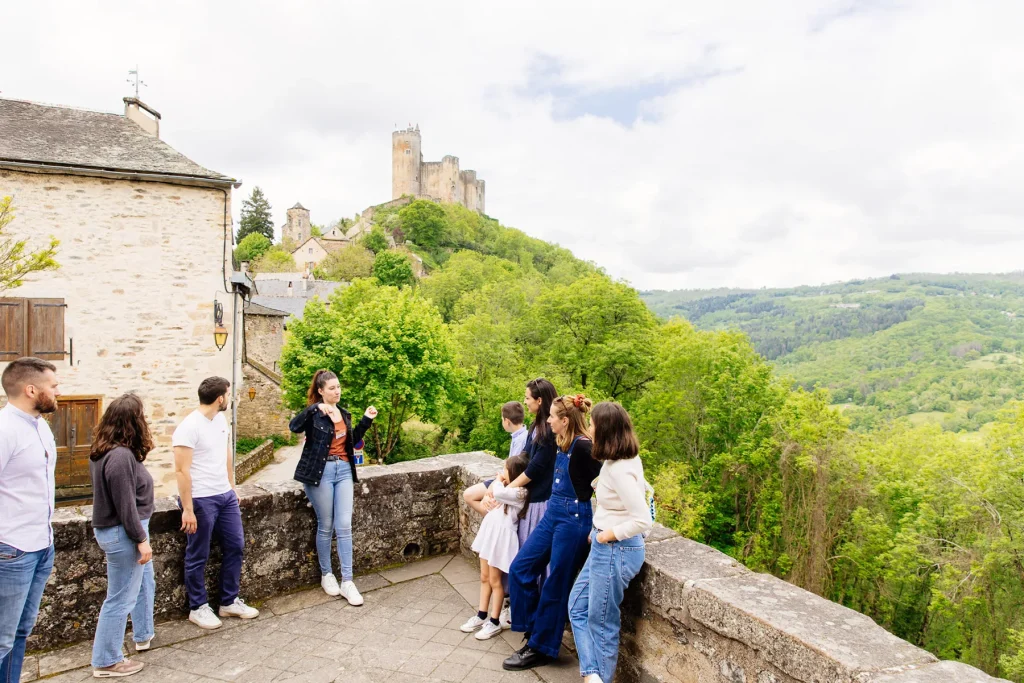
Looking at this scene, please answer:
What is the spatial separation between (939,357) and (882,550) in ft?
183

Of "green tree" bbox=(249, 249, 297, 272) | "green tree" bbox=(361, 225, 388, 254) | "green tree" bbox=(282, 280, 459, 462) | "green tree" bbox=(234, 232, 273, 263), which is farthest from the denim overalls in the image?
"green tree" bbox=(234, 232, 273, 263)

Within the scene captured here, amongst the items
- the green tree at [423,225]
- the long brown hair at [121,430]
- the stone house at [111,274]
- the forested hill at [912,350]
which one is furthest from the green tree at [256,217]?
the long brown hair at [121,430]

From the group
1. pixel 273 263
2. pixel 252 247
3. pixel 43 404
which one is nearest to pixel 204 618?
pixel 43 404

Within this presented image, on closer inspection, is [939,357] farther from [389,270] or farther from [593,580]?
[593,580]

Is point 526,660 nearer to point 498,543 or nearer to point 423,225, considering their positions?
point 498,543

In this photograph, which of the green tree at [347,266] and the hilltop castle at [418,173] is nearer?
the green tree at [347,266]

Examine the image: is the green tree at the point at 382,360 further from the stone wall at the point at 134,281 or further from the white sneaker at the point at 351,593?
the white sneaker at the point at 351,593

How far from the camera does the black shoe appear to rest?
3.58 m

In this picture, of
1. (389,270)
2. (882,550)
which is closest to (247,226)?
(389,270)

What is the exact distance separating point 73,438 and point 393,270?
138 ft

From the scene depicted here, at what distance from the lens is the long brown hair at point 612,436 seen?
316 centimetres

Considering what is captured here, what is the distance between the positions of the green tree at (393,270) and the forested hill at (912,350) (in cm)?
2632

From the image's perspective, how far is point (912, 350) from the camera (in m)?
69.1

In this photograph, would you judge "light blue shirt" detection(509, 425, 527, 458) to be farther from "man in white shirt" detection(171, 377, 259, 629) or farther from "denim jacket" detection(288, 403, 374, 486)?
"man in white shirt" detection(171, 377, 259, 629)
